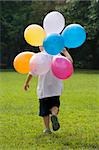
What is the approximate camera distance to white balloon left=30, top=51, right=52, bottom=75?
5.84 metres

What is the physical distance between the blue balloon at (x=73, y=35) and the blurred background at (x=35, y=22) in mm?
26177

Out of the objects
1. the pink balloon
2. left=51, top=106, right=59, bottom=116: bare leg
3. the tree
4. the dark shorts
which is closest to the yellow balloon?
the pink balloon

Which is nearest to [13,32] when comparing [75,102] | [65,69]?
[75,102]

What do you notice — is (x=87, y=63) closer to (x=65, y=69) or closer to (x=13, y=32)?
(x=13, y=32)

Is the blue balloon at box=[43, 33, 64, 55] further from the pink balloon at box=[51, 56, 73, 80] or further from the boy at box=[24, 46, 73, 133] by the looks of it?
the boy at box=[24, 46, 73, 133]

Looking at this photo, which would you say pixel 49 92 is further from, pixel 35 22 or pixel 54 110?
pixel 35 22

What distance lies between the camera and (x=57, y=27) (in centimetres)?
603

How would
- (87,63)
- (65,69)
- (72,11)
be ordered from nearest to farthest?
1. (65,69)
2. (72,11)
3. (87,63)

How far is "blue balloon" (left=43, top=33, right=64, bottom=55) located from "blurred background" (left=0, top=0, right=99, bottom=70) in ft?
86.4

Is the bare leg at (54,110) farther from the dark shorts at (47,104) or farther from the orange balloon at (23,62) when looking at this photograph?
the orange balloon at (23,62)

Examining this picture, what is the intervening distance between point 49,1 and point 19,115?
27275 mm

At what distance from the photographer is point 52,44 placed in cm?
574

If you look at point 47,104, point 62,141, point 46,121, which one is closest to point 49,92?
point 47,104

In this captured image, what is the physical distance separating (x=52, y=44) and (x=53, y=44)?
1 centimetres
